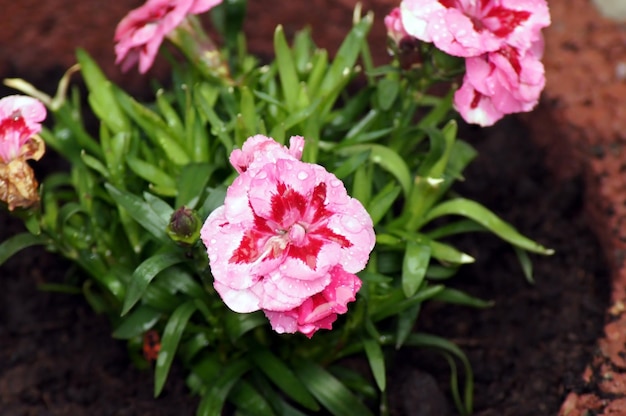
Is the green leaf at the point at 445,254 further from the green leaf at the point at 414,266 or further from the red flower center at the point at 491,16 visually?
the red flower center at the point at 491,16

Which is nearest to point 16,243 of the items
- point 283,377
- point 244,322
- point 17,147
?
point 17,147

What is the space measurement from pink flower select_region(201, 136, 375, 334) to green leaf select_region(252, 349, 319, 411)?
0.43m

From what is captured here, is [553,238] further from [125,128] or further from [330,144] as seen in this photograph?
[125,128]

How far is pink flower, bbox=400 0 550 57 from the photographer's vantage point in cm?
158

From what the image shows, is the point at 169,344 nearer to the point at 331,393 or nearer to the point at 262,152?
the point at 331,393

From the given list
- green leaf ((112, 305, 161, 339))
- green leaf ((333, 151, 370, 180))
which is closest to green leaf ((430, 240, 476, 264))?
green leaf ((333, 151, 370, 180))

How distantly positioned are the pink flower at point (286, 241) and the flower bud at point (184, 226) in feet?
0.30

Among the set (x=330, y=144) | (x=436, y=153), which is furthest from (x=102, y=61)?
(x=436, y=153)

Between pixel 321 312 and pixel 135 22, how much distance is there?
87 cm

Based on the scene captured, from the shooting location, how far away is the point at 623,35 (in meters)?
2.44

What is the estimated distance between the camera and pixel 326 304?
134 cm

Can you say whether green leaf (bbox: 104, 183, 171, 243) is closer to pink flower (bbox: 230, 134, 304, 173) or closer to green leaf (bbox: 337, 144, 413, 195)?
pink flower (bbox: 230, 134, 304, 173)

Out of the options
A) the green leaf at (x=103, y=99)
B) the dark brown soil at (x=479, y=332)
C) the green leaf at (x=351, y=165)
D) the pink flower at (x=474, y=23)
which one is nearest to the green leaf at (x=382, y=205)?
the green leaf at (x=351, y=165)

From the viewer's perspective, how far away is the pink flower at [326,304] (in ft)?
4.38
